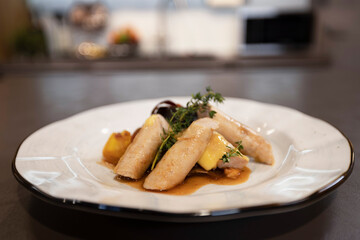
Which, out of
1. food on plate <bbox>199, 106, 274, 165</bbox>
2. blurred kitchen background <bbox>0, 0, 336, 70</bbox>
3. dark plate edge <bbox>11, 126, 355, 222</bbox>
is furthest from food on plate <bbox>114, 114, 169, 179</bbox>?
blurred kitchen background <bbox>0, 0, 336, 70</bbox>

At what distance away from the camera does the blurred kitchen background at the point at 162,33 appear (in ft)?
15.9

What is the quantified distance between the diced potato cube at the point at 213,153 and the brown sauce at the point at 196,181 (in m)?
0.03

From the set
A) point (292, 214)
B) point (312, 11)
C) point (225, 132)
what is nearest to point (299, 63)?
point (312, 11)

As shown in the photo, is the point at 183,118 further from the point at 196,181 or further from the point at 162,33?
the point at 162,33

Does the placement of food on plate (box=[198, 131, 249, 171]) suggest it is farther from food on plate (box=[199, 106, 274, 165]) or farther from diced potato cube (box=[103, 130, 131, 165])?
diced potato cube (box=[103, 130, 131, 165])

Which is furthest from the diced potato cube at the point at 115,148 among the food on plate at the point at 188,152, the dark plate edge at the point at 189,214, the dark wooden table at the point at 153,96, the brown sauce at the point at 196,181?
the dark plate edge at the point at 189,214

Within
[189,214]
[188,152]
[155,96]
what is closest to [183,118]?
[188,152]

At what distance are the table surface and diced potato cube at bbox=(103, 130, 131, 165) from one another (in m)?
0.30

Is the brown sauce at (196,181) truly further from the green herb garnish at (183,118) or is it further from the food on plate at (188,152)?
the green herb garnish at (183,118)

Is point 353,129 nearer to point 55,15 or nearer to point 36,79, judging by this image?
point 36,79

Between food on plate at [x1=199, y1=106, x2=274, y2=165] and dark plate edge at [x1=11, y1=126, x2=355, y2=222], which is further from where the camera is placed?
food on plate at [x1=199, y1=106, x2=274, y2=165]

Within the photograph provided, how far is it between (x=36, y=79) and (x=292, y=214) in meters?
2.65

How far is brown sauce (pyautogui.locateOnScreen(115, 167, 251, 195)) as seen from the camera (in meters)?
0.92

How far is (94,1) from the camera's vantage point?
5332 mm
